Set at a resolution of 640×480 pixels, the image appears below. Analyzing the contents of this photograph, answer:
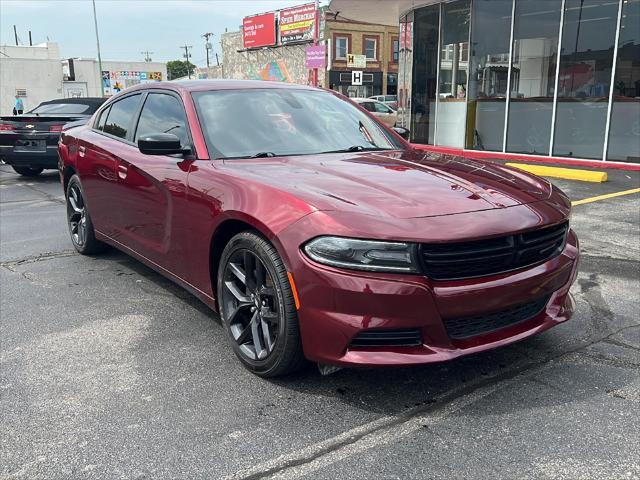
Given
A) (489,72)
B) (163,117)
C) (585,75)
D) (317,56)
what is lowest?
(163,117)

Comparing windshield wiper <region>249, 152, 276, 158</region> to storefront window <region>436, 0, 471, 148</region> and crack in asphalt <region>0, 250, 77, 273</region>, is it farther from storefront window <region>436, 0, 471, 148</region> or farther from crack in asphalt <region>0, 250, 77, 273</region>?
storefront window <region>436, 0, 471, 148</region>

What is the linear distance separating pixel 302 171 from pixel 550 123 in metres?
10.7

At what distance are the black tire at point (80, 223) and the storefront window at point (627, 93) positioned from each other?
32.7ft

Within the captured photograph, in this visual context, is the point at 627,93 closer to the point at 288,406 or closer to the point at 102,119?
the point at 102,119

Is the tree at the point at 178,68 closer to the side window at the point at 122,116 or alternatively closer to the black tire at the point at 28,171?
the black tire at the point at 28,171

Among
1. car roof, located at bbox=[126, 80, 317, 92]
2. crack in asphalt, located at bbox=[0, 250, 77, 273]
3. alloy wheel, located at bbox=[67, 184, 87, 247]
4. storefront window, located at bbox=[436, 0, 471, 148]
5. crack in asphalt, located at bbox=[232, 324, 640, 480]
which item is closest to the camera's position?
crack in asphalt, located at bbox=[232, 324, 640, 480]

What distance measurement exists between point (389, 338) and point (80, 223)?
4.07 m

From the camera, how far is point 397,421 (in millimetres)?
2738

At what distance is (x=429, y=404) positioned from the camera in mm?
2879

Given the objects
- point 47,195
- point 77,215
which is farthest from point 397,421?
point 47,195

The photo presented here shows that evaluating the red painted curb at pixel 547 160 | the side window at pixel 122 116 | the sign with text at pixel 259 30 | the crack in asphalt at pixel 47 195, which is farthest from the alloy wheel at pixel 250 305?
the sign with text at pixel 259 30

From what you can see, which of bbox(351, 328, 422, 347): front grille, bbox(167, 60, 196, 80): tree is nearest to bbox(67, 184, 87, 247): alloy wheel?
bbox(351, 328, 422, 347): front grille

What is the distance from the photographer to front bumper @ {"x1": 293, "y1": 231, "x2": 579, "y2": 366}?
258cm

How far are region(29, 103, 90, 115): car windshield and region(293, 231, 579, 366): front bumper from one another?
1083 cm
